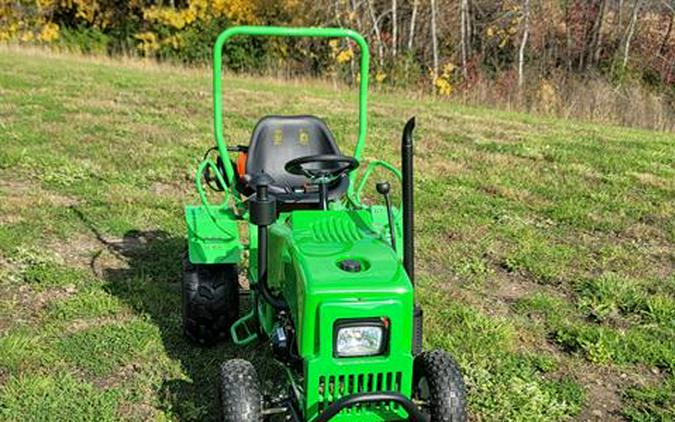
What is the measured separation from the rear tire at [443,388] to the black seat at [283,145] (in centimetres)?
156

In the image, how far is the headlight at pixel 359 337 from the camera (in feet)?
8.47

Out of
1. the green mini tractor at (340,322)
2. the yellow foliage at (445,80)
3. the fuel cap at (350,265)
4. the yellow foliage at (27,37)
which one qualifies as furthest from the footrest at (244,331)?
the yellow foliage at (27,37)

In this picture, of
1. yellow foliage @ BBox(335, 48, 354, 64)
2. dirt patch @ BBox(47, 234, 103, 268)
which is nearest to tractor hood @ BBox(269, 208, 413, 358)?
dirt patch @ BBox(47, 234, 103, 268)

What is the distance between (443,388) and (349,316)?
0.48 m

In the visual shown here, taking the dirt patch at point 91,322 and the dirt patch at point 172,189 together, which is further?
the dirt patch at point 172,189

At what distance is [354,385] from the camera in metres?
2.62

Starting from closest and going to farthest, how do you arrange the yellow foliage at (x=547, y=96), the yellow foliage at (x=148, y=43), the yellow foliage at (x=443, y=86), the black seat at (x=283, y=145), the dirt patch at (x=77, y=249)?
the black seat at (x=283, y=145) → the dirt patch at (x=77, y=249) → the yellow foliage at (x=547, y=96) → the yellow foliage at (x=443, y=86) → the yellow foliage at (x=148, y=43)

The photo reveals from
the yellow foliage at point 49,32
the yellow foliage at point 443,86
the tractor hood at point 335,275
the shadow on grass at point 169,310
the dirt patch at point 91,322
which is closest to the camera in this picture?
the tractor hood at point 335,275

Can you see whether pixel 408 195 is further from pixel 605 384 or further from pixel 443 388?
pixel 605 384

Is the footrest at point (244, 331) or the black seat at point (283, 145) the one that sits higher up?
the black seat at point (283, 145)

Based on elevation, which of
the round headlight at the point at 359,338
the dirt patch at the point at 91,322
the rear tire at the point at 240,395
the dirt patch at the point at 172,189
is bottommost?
the dirt patch at the point at 91,322

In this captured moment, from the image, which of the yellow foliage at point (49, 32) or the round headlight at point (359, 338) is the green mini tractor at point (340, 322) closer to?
the round headlight at point (359, 338)

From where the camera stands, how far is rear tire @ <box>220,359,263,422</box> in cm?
269

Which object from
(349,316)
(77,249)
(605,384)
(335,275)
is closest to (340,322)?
(349,316)
